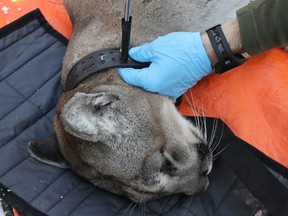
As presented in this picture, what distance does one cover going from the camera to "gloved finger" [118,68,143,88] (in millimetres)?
3260

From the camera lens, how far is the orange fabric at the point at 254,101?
11.2ft

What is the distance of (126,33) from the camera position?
3.10 m

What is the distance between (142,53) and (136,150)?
68 cm

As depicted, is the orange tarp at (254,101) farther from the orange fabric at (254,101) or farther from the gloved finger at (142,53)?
the gloved finger at (142,53)

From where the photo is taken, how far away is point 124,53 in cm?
325

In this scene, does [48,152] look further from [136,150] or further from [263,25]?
[263,25]

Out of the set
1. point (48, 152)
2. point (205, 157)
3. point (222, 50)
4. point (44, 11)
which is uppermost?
point (44, 11)

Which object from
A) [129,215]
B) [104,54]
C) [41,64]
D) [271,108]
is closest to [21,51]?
[41,64]

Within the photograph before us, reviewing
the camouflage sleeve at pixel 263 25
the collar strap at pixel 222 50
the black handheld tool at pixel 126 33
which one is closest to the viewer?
the black handheld tool at pixel 126 33

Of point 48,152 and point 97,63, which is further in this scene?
point 48,152

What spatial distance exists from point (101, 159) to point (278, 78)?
1.36 meters

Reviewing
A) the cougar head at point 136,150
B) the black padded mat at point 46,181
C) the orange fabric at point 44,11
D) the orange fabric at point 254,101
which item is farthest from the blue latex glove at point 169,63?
the orange fabric at point 44,11

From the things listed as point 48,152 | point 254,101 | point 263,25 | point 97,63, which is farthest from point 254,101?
point 48,152

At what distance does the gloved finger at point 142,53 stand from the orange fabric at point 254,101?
0.58 meters
